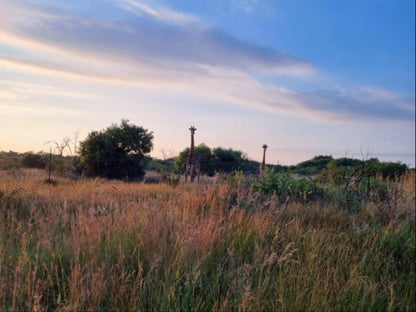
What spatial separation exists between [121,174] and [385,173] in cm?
1452

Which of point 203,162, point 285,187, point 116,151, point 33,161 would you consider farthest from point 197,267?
point 33,161

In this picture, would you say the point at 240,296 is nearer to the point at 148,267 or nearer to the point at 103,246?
the point at 148,267

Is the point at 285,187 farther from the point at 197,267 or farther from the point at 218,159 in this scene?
the point at 218,159

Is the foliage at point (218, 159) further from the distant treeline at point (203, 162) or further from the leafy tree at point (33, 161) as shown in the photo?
the leafy tree at point (33, 161)

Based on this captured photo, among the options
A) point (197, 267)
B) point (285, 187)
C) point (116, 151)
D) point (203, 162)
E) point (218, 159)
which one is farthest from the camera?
point (218, 159)

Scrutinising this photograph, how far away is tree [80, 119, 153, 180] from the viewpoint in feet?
75.6

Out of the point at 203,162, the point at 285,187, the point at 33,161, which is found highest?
the point at 203,162

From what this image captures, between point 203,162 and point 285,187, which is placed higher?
point 203,162

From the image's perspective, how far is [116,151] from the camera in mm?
23828

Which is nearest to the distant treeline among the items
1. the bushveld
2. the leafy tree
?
the leafy tree

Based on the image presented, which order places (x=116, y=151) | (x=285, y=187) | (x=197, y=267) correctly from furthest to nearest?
(x=116, y=151)
(x=285, y=187)
(x=197, y=267)

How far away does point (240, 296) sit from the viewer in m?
3.45

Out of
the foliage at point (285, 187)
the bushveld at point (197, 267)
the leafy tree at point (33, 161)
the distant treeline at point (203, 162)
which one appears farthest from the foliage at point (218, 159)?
the bushveld at point (197, 267)

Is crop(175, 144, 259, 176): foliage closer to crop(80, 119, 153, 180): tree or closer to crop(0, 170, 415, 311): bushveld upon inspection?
crop(80, 119, 153, 180): tree
